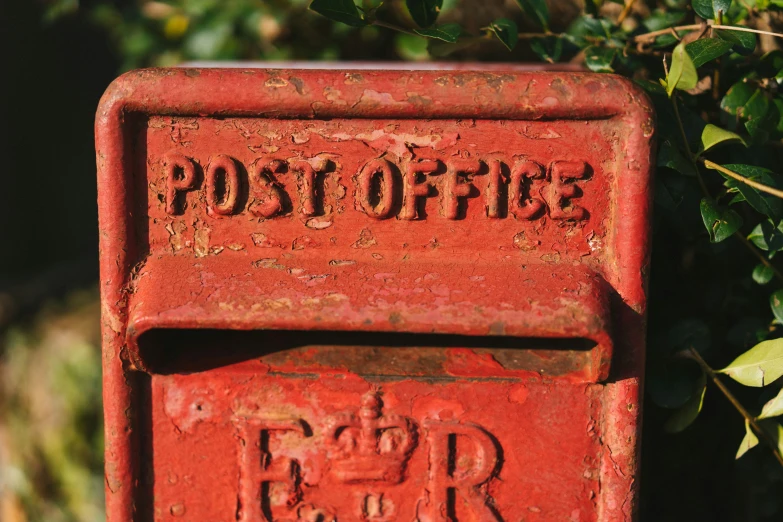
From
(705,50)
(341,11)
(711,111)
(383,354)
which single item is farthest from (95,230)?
(705,50)

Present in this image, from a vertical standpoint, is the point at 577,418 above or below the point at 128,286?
below

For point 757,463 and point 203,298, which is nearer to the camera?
point 203,298

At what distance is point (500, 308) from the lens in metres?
0.94

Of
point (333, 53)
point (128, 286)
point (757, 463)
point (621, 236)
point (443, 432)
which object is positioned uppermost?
point (333, 53)

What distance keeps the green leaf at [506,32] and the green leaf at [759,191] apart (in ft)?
1.34

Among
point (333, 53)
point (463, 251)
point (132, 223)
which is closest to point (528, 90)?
point (463, 251)

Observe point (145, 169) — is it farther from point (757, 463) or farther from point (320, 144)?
point (757, 463)

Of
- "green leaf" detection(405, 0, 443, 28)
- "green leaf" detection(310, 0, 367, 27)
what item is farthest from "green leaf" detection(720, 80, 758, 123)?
"green leaf" detection(310, 0, 367, 27)

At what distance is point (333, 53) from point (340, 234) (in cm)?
113

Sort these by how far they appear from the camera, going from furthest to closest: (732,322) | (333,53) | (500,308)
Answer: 1. (333,53)
2. (732,322)
3. (500,308)

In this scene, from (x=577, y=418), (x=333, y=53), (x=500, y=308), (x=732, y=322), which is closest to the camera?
(x=500, y=308)

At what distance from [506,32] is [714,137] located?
0.39 metres

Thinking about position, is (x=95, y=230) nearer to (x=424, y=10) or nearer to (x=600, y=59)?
(x=424, y=10)

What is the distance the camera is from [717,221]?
1.10 meters
